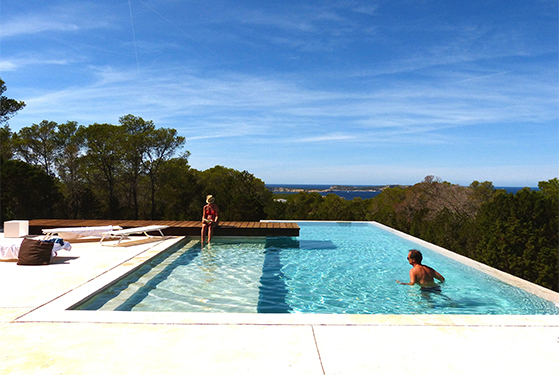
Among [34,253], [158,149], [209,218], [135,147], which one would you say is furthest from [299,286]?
[135,147]

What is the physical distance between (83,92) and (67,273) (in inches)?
703

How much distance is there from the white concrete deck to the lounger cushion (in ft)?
8.08

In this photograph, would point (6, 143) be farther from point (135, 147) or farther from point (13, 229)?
point (13, 229)

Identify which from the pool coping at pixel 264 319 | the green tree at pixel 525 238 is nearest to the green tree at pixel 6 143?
the pool coping at pixel 264 319

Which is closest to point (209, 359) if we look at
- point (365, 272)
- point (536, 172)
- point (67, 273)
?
point (67, 273)

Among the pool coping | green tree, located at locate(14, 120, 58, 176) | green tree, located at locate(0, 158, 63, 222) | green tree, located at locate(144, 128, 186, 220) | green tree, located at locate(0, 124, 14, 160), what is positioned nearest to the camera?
the pool coping

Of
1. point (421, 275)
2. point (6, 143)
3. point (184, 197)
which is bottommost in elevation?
point (421, 275)

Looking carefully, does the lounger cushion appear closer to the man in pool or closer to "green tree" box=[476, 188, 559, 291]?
the man in pool

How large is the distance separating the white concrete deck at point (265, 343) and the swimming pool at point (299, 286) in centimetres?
110

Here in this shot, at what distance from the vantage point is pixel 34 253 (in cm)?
650

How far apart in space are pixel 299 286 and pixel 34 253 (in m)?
4.61

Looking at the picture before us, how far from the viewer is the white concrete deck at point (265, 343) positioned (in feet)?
9.12

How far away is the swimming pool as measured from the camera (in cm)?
514

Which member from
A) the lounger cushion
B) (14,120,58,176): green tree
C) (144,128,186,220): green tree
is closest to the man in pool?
the lounger cushion
